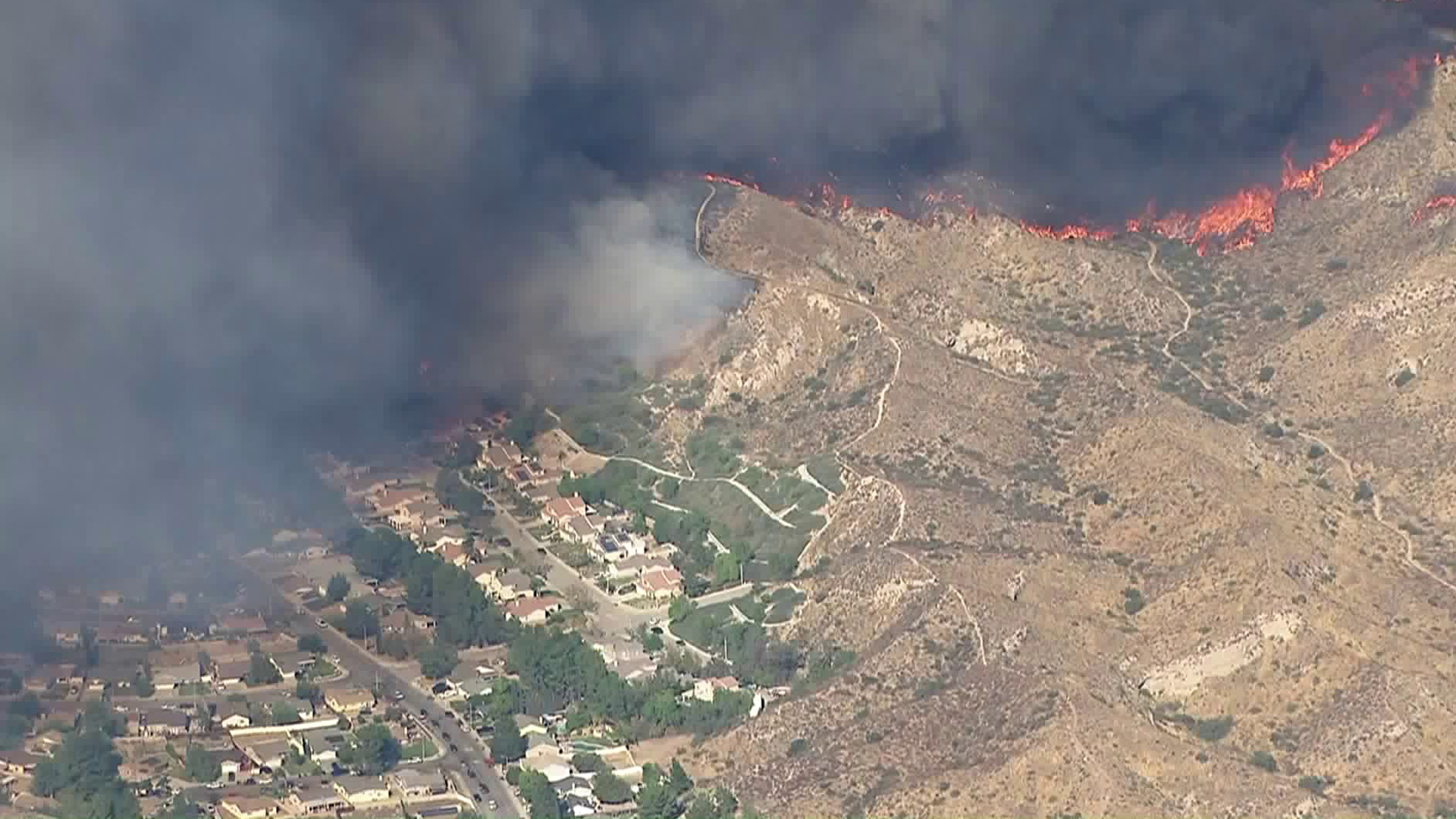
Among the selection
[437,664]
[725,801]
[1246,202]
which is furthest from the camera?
[1246,202]

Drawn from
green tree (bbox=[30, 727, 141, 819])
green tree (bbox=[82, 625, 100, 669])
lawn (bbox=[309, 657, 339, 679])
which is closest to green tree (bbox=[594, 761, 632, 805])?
lawn (bbox=[309, 657, 339, 679])

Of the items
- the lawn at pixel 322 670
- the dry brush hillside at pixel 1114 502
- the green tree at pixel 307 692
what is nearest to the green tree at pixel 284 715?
the green tree at pixel 307 692

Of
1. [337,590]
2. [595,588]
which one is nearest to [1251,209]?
[595,588]

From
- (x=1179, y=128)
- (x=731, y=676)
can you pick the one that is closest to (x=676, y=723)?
(x=731, y=676)

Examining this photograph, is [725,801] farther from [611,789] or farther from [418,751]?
[418,751]

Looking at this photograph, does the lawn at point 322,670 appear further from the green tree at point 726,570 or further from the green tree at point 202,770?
the green tree at point 726,570

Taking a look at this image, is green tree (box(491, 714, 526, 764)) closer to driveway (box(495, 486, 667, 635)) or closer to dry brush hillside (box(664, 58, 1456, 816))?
dry brush hillside (box(664, 58, 1456, 816))
